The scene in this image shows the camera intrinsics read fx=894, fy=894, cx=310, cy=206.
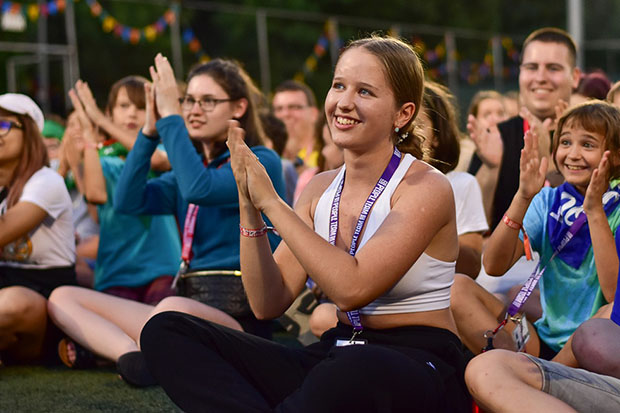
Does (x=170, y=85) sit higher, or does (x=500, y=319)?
(x=170, y=85)

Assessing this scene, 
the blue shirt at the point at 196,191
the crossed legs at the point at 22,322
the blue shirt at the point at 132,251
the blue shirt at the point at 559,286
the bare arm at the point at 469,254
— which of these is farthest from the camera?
the blue shirt at the point at 132,251

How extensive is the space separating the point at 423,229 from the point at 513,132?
8.18 ft

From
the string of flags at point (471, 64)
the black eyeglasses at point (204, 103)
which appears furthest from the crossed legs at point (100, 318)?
the string of flags at point (471, 64)

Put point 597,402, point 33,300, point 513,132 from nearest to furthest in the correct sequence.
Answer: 1. point 597,402
2. point 33,300
3. point 513,132

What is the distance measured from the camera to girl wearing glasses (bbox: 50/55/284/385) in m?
3.84

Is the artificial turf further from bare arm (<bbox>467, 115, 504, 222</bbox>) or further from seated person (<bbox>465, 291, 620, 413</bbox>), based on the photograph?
bare arm (<bbox>467, 115, 504, 222</bbox>)

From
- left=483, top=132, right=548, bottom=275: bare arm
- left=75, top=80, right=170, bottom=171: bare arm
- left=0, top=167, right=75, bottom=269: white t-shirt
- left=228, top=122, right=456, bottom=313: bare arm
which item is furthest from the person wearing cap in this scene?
left=483, top=132, right=548, bottom=275: bare arm

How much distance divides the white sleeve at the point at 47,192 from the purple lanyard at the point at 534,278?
7.78 ft

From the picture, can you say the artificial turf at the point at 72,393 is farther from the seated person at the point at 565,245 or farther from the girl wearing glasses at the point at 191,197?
the seated person at the point at 565,245

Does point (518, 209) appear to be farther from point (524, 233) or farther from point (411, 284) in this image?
point (411, 284)

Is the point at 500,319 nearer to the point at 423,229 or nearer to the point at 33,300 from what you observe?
the point at 423,229

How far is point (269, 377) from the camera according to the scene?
2.56 metres

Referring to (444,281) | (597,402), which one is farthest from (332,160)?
(597,402)

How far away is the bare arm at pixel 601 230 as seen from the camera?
307 cm
